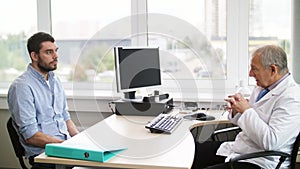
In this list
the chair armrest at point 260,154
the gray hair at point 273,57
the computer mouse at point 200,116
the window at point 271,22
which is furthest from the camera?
the window at point 271,22

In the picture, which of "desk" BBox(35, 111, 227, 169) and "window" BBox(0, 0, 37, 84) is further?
"window" BBox(0, 0, 37, 84)

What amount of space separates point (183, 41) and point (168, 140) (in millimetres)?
1510

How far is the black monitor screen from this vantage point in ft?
9.46

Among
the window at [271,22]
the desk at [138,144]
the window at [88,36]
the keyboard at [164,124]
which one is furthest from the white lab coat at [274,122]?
the window at [88,36]

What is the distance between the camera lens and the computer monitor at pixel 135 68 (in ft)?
9.45

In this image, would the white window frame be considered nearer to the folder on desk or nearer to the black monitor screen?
the black monitor screen

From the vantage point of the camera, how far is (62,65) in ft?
12.6

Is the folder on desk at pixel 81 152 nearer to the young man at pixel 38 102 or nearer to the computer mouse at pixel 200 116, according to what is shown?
the young man at pixel 38 102

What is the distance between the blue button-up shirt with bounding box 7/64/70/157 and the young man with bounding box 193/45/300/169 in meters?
1.23

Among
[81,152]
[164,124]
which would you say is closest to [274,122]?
[164,124]

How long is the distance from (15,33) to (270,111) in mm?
2787

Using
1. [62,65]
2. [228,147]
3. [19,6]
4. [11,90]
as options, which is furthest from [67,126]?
[19,6]

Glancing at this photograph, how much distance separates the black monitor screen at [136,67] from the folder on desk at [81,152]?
97 centimetres

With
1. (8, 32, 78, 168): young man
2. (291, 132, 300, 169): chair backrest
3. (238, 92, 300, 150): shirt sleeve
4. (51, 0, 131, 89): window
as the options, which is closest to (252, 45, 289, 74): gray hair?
(238, 92, 300, 150): shirt sleeve
